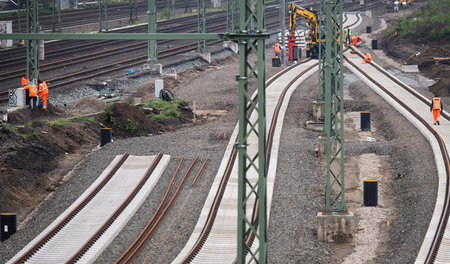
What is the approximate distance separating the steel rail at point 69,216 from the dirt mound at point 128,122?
4.75m

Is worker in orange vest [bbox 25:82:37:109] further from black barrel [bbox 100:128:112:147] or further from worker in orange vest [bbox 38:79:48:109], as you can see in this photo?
black barrel [bbox 100:128:112:147]

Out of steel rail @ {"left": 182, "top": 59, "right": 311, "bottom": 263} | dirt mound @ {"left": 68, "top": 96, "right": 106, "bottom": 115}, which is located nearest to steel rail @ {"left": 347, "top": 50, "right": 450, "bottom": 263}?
steel rail @ {"left": 182, "top": 59, "right": 311, "bottom": 263}

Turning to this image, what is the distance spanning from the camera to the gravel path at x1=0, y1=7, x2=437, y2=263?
1988 cm

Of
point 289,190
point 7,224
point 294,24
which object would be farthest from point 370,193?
point 294,24

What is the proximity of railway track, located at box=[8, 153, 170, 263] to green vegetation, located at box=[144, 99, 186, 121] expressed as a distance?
7563 millimetres

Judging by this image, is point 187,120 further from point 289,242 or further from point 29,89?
point 289,242

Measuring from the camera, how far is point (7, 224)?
2112 cm

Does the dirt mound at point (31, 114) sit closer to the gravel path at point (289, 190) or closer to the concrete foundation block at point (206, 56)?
the gravel path at point (289, 190)

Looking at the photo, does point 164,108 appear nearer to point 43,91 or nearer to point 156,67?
point 43,91

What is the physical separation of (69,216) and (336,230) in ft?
23.2

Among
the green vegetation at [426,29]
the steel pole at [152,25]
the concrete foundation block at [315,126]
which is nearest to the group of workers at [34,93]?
the concrete foundation block at [315,126]

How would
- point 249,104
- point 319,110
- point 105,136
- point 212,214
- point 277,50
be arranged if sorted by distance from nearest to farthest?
point 249,104 → point 212,214 → point 105,136 → point 319,110 → point 277,50

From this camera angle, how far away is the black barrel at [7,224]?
2102 centimetres

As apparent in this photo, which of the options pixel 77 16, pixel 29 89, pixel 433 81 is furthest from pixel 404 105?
pixel 77 16
